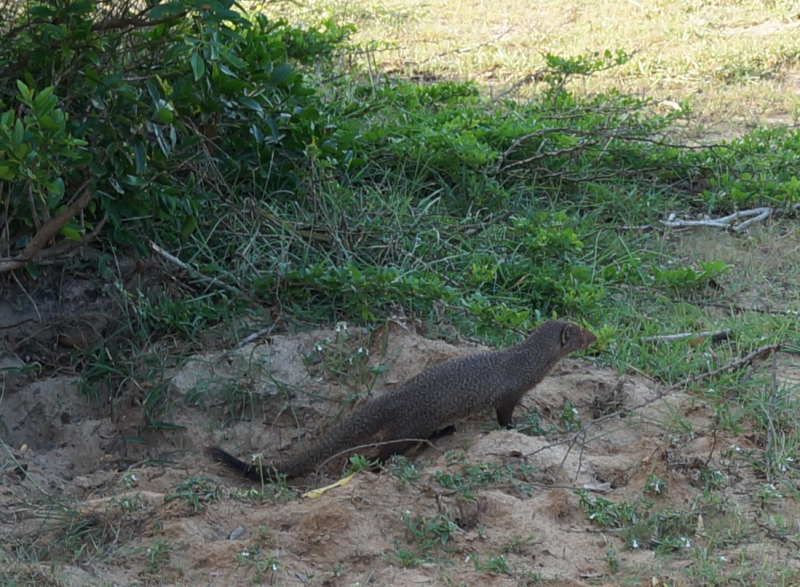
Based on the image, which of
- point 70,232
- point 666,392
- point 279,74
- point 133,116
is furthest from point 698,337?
point 70,232

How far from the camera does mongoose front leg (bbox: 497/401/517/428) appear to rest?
3.43 m

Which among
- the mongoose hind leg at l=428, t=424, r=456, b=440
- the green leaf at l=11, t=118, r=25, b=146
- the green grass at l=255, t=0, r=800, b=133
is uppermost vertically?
the green leaf at l=11, t=118, r=25, b=146

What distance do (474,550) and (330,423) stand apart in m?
1.09

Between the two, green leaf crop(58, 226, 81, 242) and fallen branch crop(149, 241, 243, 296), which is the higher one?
green leaf crop(58, 226, 81, 242)

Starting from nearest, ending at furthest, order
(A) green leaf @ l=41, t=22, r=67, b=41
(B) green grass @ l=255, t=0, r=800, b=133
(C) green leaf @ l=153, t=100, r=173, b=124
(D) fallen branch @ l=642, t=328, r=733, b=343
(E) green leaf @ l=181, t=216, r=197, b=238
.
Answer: (A) green leaf @ l=41, t=22, r=67, b=41 < (C) green leaf @ l=153, t=100, r=173, b=124 < (D) fallen branch @ l=642, t=328, r=733, b=343 < (E) green leaf @ l=181, t=216, r=197, b=238 < (B) green grass @ l=255, t=0, r=800, b=133

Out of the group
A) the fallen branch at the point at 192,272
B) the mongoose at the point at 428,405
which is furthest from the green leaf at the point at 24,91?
the mongoose at the point at 428,405

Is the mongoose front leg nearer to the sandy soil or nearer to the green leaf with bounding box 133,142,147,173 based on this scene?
the sandy soil

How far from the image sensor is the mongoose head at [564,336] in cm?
Result: 360

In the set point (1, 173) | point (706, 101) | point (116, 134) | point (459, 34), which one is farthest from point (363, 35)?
point (1, 173)

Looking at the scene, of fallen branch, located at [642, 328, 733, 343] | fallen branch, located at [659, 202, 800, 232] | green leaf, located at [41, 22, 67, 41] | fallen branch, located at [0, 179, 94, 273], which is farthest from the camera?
fallen branch, located at [659, 202, 800, 232]

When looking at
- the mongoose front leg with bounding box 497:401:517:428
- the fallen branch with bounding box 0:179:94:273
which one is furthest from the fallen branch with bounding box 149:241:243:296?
the mongoose front leg with bounding box 497:401:517:428

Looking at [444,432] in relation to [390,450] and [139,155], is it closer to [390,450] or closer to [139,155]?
[390,450]

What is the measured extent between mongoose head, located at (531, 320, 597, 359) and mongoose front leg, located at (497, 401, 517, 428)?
292 millimetres

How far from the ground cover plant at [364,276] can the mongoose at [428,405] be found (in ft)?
0.46
